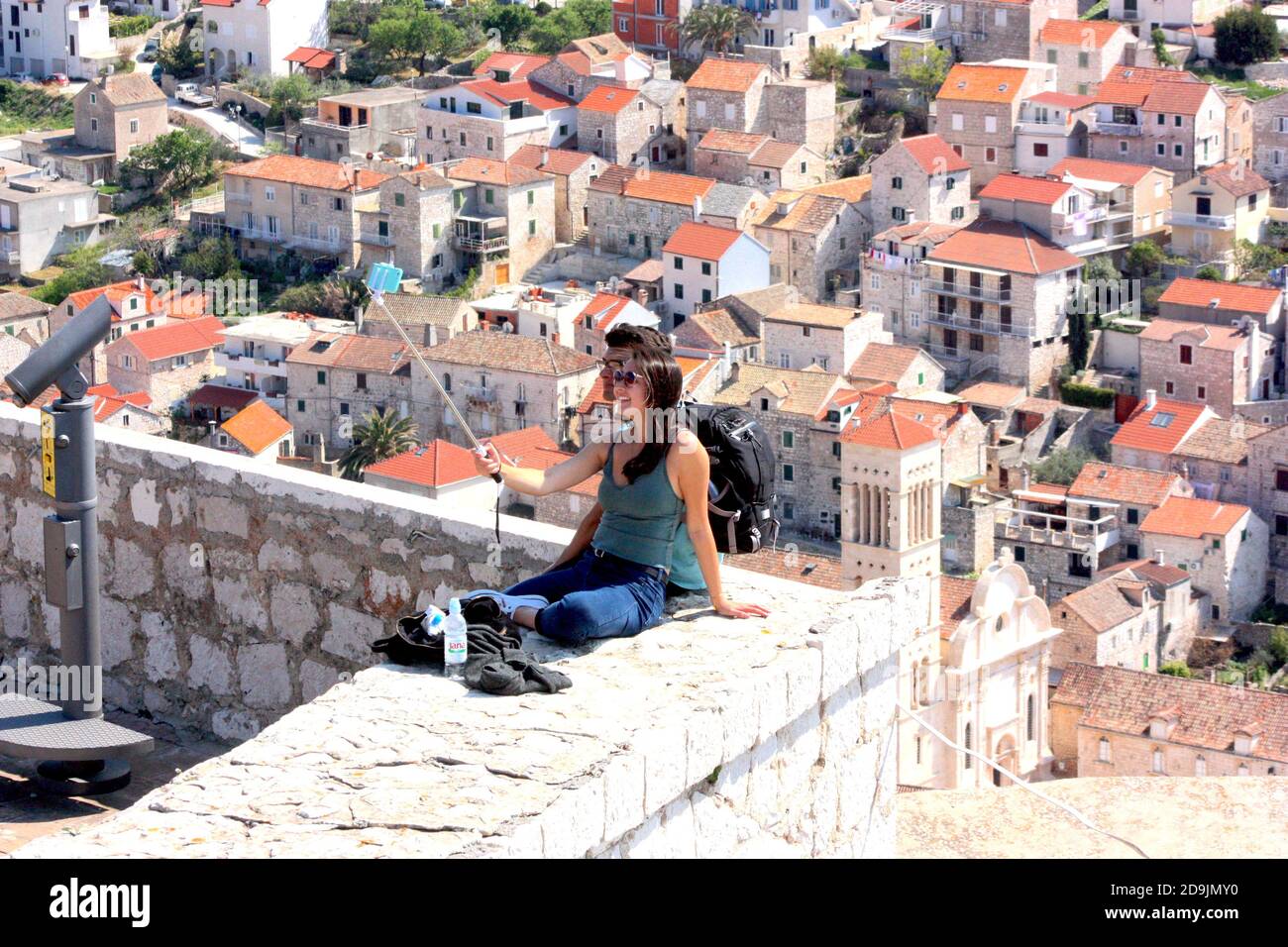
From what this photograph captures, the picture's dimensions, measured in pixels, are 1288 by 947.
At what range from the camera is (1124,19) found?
56781mm

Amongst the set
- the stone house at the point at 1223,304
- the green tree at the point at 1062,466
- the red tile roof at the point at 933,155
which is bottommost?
the green tree at the point at 1062,466

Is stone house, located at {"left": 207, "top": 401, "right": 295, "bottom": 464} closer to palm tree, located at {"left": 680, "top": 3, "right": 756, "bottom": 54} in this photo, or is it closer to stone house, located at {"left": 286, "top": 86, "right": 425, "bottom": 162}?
stone house, located at {"left": 286, "top": 86, "right": 425, "bottom": 162}

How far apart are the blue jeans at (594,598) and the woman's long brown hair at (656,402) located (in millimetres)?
217

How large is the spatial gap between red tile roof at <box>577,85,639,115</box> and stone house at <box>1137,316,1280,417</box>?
14223 mm

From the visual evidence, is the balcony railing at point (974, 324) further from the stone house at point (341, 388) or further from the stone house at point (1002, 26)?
the stone house at point (1002, 26)

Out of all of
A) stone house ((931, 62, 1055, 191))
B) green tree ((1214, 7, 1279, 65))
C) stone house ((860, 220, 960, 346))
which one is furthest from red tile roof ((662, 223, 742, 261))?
green tree ((1214, 7, 1279, 65))

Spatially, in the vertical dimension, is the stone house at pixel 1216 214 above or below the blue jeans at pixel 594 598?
below

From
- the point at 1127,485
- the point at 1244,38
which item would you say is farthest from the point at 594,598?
the point at 1244,38

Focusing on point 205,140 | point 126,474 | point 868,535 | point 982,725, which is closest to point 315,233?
point 205,140

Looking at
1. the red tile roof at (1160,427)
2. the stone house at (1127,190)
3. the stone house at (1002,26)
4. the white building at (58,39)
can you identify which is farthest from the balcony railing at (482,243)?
the white building at (58,39)

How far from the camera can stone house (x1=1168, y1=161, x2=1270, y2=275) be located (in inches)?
1879

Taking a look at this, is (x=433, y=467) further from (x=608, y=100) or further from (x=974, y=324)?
(x=608, y=100)

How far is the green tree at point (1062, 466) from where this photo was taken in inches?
1650

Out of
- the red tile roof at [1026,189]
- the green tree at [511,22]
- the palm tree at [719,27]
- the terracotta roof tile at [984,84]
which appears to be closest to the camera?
the red tile roof at [1026,189]
